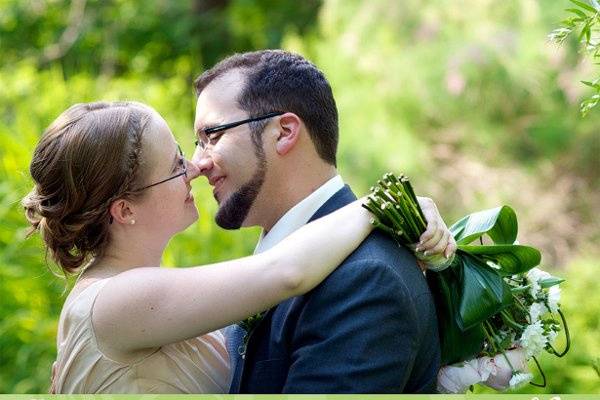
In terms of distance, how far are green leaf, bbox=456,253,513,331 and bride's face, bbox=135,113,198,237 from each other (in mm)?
839

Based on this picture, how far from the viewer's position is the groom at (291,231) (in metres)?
2.55

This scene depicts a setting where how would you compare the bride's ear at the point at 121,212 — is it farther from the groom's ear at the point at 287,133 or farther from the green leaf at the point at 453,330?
the green leaf at the point at 453,330

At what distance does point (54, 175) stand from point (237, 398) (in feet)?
2.68

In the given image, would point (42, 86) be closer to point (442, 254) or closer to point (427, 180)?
point (427, 180)

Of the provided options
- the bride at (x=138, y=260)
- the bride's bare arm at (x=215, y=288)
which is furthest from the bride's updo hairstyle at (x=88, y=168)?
the bride's bare arm at (x=215, y=288)

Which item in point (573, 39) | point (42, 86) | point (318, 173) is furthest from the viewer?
point (42, 86)

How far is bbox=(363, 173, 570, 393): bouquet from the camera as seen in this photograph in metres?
2.69

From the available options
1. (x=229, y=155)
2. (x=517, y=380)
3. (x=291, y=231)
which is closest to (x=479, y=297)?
(x=517, y=380)

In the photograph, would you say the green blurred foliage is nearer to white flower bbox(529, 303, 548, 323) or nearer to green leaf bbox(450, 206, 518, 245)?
green leaf bbox(450, 206, 518, 245)

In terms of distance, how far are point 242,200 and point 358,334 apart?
70 centimetres

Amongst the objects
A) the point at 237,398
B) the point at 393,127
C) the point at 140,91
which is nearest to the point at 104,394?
the point at 237,398

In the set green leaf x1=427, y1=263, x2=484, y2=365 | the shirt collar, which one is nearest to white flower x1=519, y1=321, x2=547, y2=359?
green leaf x1=427, y1=263, x2=484, y2=365

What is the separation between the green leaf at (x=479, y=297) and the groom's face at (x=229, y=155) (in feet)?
2.26

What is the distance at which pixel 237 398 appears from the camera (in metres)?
2.75
